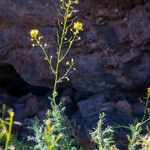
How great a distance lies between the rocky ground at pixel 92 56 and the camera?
3906mm

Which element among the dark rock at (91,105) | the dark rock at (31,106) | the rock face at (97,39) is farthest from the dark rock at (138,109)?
the dark rock at (31,106)

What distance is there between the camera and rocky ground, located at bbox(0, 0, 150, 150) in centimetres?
391

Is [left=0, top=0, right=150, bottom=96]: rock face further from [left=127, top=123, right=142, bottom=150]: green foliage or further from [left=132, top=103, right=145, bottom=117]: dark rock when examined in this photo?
[left=127, top=123, right=142, bottom=150]: green foliage

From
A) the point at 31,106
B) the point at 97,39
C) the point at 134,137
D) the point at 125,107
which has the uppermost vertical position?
the point at 97,39

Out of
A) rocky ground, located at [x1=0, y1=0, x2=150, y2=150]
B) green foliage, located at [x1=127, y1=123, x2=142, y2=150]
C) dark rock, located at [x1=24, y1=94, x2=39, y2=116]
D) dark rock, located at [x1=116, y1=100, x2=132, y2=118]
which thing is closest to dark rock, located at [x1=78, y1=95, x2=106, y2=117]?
rocky ground, located at [x1=0, y1=0, x2=150, y2=150]

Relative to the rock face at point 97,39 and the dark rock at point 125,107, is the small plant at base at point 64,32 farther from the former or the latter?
the dark rock at point 125,107

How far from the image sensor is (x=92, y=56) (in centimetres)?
407

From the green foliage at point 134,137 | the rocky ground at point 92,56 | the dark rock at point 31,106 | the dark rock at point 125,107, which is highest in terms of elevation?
the rocky ground at point 92,56

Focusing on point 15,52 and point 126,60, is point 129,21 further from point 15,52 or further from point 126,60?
point 15,52

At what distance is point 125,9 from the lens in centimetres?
392

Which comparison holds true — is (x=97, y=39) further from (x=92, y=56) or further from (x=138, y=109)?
(x=138, y=109)

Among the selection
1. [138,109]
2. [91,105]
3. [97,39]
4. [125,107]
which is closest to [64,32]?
[97,39]

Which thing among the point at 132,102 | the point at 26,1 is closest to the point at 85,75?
the point at 132,102

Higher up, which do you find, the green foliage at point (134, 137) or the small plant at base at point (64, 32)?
the small plant at base at point (64, 32)
